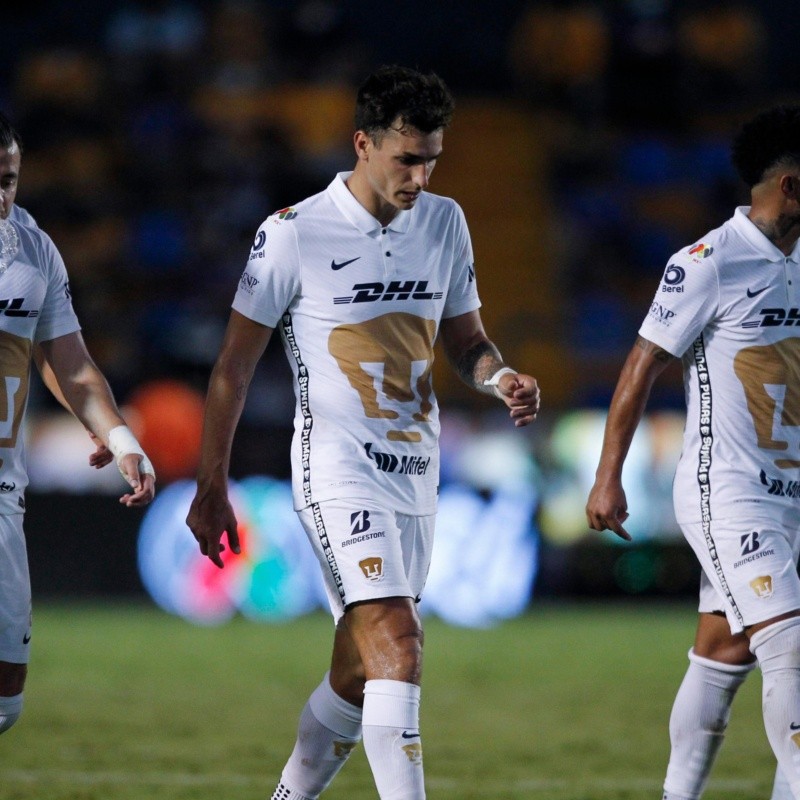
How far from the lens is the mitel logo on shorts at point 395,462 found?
4961mm

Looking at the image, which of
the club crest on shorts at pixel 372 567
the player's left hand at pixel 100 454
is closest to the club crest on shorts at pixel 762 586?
the club crest on shorts at pixel 372 567

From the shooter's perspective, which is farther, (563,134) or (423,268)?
(563,134)

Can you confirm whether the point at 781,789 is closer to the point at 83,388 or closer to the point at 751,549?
the point at 751,549

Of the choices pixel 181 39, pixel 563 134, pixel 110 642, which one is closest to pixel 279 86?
pixel 181 39

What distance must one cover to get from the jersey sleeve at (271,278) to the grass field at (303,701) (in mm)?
2172

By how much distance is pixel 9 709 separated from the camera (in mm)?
5043

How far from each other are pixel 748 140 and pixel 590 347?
38.1 feet

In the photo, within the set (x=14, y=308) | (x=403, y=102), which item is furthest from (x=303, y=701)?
(x=403, y=102)

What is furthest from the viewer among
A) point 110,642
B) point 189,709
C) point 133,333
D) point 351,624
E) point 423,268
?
point 133,333

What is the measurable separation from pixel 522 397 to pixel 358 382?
54cm

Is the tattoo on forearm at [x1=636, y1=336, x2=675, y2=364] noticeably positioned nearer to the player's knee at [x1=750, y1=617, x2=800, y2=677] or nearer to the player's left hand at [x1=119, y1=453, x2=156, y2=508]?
the player's knee at [x1=750, y1=617, x2=800, y2=677]

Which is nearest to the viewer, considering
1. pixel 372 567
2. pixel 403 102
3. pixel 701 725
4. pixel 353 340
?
pixel 372 567

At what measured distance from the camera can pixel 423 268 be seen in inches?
203

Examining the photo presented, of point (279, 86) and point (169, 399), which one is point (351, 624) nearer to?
point (169, 399)
